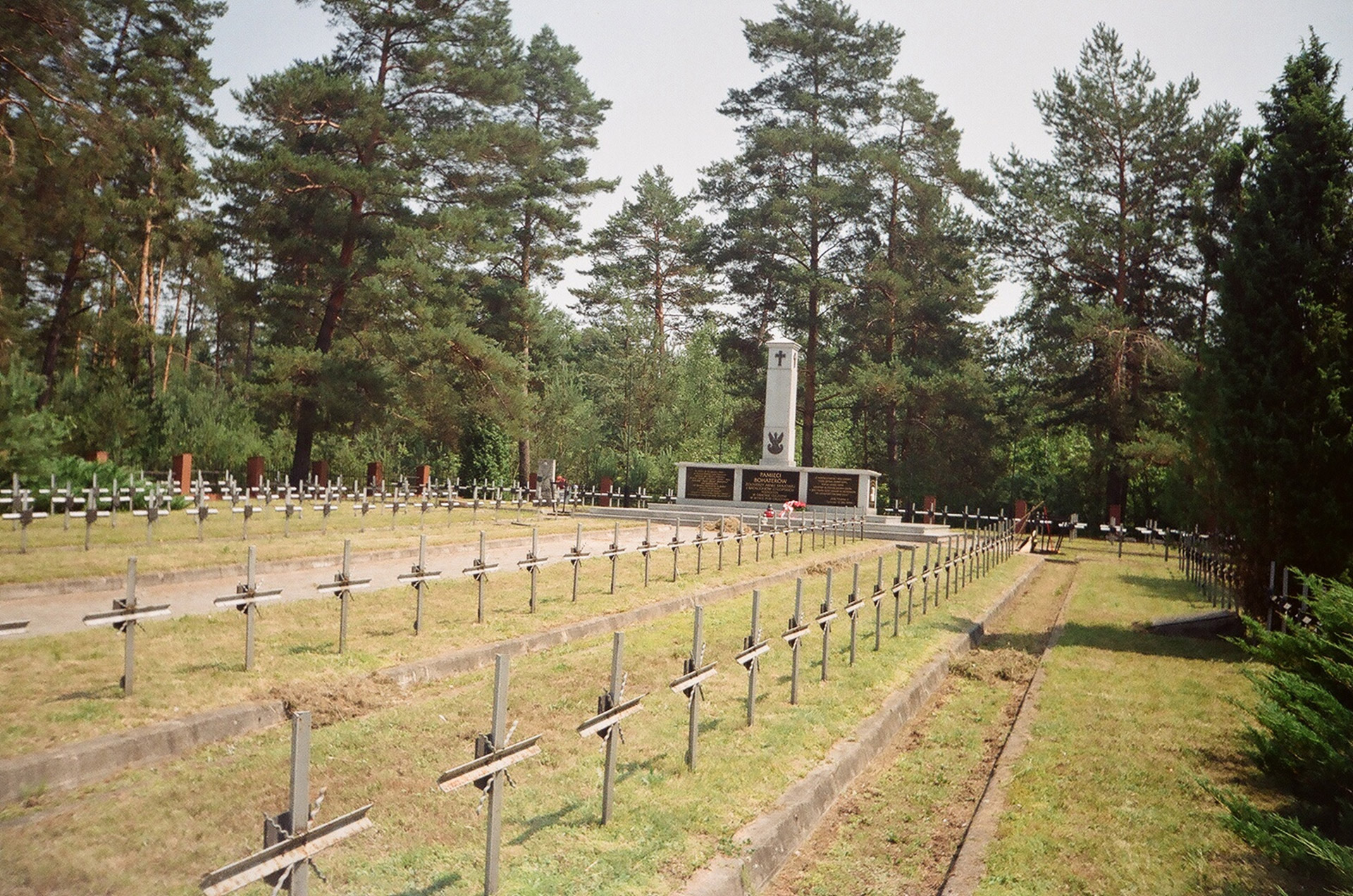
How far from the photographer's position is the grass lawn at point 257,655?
6859 mm

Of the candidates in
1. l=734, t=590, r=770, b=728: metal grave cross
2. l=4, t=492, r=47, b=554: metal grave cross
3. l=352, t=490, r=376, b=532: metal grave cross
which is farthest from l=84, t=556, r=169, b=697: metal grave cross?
l=352, t=490, r=376, b=532: metal grave cross

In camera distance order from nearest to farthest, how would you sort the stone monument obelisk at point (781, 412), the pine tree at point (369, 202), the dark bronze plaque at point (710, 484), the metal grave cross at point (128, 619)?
the metal grave cross at point (128, 619) → the pine tree at point (369, 202) → the dark bronze plaque at point (710, 484) → the stone monument obelisk at point (781, 412)

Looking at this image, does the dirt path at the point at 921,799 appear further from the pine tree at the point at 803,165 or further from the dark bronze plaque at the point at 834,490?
the pine tree at the point at 803,165

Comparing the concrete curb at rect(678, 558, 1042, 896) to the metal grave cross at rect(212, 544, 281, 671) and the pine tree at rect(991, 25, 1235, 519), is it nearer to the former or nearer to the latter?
the metal grave cross at rect(212, 544, 281, 671)

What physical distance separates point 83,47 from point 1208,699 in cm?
2087

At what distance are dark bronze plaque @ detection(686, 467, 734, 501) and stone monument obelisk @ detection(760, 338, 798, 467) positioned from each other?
1900 mm

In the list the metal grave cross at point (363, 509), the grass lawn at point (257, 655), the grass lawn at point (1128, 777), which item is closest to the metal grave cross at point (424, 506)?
the metal grave cross at point (363, 509)

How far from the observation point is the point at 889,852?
5922mm

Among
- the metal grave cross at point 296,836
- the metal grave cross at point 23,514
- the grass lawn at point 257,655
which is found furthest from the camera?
the metal grave cross at point 23,514

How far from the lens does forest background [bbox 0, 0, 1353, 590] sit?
2897 cm

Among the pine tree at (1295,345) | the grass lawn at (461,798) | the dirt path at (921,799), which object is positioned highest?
the pine tree at (1295,345)

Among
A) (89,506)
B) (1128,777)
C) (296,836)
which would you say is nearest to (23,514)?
(89,506)

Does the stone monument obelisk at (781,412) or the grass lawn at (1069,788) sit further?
the stone monument obelisk at (781,412)

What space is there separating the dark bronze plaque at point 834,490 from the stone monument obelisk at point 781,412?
91.4 inches
